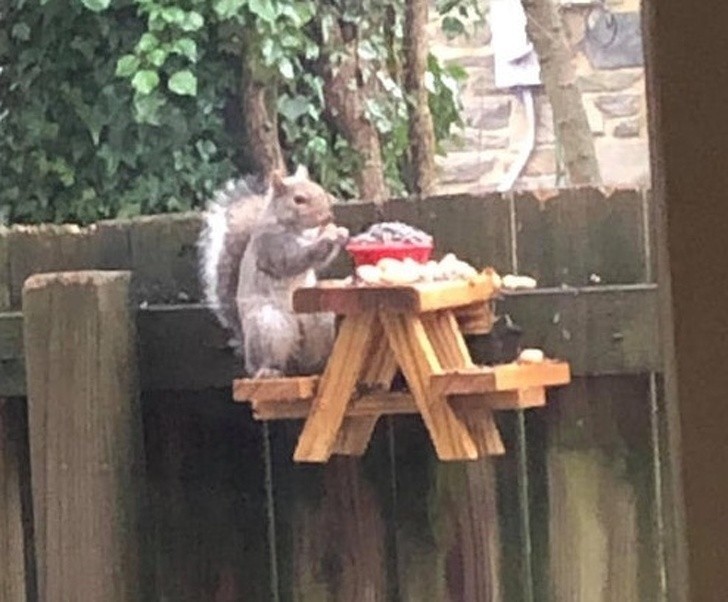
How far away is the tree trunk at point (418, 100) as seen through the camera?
4.92ft

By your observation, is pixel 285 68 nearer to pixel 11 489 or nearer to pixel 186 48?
pixel 186 48

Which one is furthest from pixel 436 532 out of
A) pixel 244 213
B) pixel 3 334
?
pixel 3 334

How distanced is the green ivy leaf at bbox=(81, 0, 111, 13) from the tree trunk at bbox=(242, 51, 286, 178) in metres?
0.15

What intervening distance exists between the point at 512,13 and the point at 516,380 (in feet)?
1.59

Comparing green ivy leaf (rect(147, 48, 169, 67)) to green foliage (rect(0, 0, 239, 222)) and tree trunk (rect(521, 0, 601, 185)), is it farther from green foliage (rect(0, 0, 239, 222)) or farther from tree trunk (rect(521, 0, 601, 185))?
tree trunk (rect(521, 0, 601, 185))

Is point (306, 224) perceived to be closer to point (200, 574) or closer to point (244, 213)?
point (244, 213)

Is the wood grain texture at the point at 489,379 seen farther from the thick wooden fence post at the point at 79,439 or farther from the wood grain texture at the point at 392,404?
the thick wooden fence post at the point at 79,439

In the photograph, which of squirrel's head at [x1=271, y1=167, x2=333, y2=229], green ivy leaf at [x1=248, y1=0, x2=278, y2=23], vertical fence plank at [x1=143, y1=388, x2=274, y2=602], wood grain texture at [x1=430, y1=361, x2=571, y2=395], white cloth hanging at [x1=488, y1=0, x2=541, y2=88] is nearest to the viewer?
wood grain texture at [x1=430, y1=361, x2=571, y2=395]

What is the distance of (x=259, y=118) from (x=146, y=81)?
0.12 m

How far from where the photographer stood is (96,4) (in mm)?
1583

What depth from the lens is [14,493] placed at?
136 centimetres

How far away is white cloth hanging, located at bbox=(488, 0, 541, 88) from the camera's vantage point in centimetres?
147

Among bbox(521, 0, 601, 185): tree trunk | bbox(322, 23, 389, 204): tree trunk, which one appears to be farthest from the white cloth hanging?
bbox(322, 23, 389, 204): tree trunk

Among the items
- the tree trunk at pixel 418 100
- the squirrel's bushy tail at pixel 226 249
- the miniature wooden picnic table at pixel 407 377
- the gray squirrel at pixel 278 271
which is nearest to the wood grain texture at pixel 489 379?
the miniature wooden picnic table at pixel 407 377
